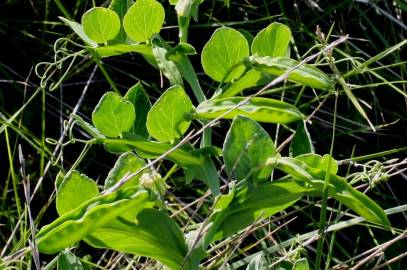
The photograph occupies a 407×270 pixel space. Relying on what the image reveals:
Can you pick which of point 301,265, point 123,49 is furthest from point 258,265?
point 123,49

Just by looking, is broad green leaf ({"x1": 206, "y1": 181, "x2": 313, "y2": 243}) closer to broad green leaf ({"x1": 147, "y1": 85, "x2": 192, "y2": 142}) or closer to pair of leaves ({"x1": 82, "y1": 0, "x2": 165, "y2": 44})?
broad green leaf ({"x1": 147, "y1": 85, "x2": 192, "y2": 142})

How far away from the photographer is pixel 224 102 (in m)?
0.80

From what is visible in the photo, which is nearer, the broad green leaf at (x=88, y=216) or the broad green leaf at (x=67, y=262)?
the broad green leaf at (x=88, y=216)

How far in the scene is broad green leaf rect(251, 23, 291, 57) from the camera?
83 centimetres

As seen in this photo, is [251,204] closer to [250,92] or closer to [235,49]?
[235,49]

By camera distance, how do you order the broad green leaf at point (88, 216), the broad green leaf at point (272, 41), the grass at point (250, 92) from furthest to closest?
the grass at point (250, 92)
the broad green leaf at point (272, 41)
the broad green leaf at point (88, 216)

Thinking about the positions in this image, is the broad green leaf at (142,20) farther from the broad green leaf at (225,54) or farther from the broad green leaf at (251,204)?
the broad green leaf at (251,204)

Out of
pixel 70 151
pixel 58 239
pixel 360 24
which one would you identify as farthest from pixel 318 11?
pixel 58 239

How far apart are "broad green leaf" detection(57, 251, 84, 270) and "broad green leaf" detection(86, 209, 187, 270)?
0.05 m

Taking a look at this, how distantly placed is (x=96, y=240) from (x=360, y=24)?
104 cm

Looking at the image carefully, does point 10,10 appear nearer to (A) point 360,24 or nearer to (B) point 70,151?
(B) point 70,151

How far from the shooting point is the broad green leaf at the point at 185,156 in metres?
0.81

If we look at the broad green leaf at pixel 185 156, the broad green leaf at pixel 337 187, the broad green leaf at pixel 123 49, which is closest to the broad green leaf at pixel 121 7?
the broad green leaf at pixel 123 49

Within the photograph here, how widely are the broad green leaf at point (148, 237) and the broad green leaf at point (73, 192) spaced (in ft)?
0.11
